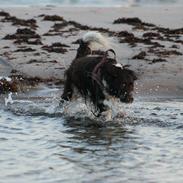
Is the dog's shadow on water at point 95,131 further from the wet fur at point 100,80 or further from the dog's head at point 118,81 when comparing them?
the dog's head at point 118,81

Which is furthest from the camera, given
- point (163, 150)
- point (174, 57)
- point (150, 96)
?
point (174, 57)

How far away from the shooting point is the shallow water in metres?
6.07

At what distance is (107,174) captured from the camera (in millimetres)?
6066

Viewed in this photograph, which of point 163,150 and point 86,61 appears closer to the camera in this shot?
point 163,150

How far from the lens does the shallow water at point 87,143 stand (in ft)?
19.9

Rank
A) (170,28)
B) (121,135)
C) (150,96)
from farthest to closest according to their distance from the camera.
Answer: (170,28) → (150,96) → (121,135)

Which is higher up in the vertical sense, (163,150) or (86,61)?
(86,61)

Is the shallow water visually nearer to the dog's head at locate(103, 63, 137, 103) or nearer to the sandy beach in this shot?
the dog's head at locate(103, 63, 137, 103)

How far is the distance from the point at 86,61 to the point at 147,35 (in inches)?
261

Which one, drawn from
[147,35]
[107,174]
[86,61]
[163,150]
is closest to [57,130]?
[86,61]

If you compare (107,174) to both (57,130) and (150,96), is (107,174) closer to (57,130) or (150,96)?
(57,130)

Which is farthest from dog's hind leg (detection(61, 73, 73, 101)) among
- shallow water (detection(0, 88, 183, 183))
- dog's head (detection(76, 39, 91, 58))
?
dog's head (detection(76, 39, 91, 58))

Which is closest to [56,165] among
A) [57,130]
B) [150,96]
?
[57,130]

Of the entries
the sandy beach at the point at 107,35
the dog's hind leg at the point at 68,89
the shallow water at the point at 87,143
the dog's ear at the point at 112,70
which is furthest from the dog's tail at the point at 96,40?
the sandy beach at the point at 107,35
